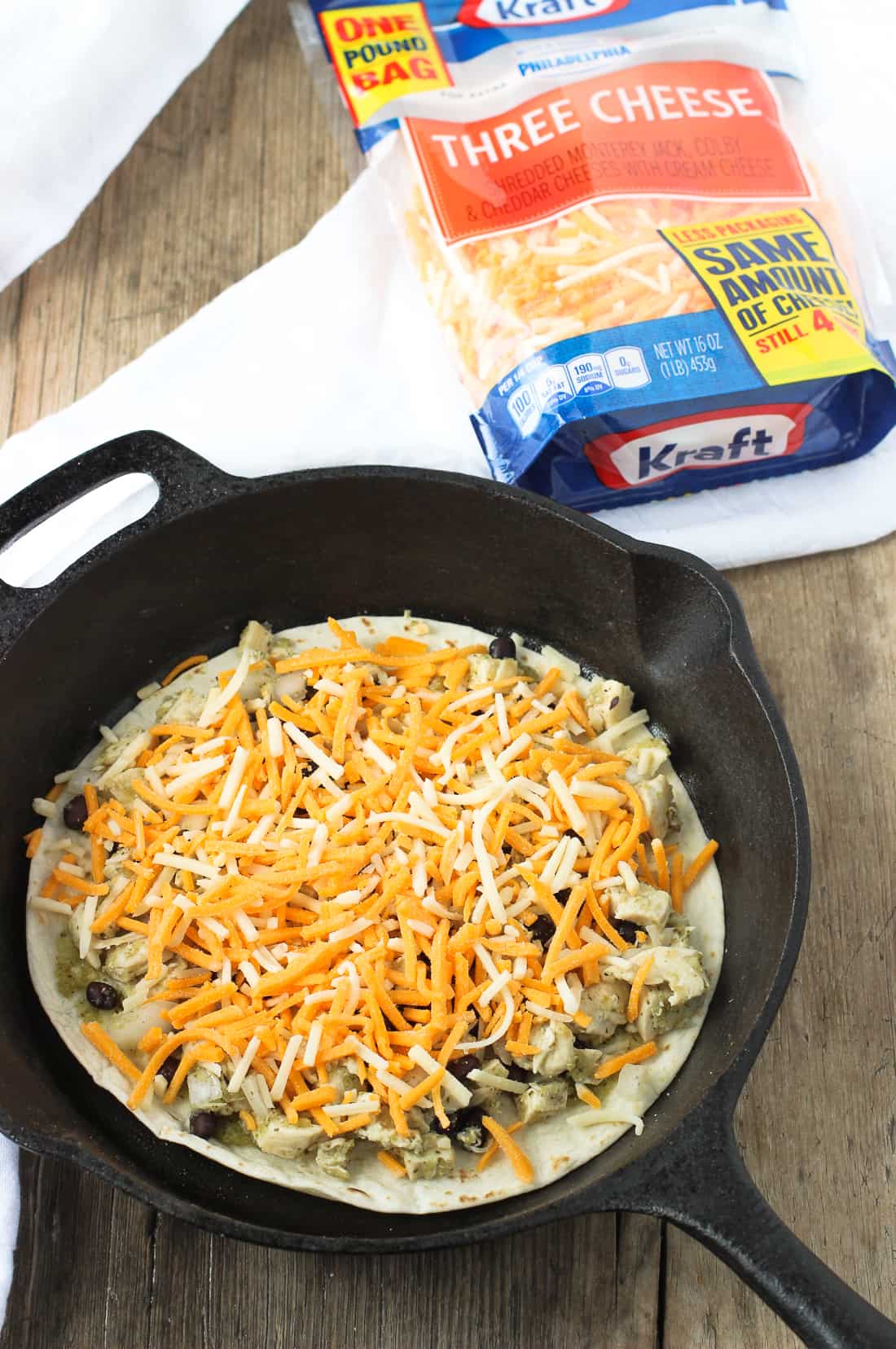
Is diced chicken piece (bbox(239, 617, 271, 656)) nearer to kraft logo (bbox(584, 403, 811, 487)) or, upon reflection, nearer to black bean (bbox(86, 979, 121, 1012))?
black bean (bbox(86, 979, 121, 1012))

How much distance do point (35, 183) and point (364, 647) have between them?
1.66 meters

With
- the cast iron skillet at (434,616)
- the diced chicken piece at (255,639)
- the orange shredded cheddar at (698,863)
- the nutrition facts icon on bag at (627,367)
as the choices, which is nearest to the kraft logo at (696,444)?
the nutrition facts icon on bag at (627,367)

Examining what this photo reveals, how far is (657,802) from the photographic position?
7.15 ft

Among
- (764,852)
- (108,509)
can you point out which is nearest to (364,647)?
(108,509)

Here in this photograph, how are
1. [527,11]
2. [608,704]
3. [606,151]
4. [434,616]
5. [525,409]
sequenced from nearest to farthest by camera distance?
[608,704] < [434,616] < [525,409] < [606,151] < [527,11]

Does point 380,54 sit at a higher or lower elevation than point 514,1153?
higher

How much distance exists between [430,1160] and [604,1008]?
371 millimetres

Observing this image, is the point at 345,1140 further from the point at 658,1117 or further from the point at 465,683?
the point at 465,683

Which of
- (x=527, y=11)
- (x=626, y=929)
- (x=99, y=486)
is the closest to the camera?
(x=626, y=929)

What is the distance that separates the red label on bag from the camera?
2834 millimetres

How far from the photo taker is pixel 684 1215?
5.21ft

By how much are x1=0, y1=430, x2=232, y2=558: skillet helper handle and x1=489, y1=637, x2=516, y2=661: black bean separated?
2.03 ft

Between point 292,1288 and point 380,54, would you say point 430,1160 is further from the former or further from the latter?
point 380,54

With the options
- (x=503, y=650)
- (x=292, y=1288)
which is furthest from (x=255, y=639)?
(x=292, y=1288)
